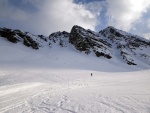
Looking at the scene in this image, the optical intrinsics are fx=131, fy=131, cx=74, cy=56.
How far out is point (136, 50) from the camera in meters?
74.5

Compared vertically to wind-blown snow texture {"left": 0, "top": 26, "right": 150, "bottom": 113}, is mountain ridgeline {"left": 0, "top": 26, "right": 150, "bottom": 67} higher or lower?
higher

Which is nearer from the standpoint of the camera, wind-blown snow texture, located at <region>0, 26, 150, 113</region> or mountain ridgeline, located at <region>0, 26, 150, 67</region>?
wind-blown snow texture, located at <region>0, 26, 150, 113</region>

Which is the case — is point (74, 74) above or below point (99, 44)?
below

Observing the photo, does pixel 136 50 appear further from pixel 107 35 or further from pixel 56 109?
pixel 56 109

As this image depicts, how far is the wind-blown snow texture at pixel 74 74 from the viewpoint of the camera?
30.2 ft

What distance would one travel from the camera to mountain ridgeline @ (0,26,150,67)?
60438 mm

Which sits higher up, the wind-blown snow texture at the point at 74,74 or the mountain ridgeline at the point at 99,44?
the mountain ridgeline at the point at 99,44

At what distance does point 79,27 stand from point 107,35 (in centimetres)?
2239

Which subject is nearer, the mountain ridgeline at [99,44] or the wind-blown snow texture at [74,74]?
the wind-blown snow texture at [74,74]

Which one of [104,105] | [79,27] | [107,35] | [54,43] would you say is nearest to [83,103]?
[104,105]

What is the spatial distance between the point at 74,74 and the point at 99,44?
43.6 metres

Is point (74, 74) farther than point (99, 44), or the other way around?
point (99, 44)

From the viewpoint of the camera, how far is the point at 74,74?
1222 inches

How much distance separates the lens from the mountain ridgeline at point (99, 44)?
60.4 metres
